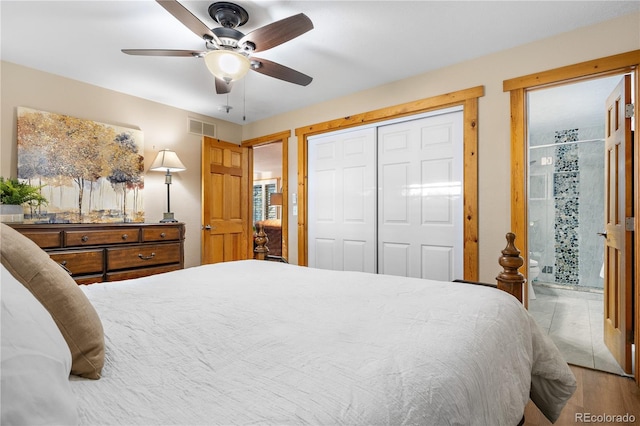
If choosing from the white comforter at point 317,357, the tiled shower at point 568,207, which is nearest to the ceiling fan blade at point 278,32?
the white comforter at point 317,357

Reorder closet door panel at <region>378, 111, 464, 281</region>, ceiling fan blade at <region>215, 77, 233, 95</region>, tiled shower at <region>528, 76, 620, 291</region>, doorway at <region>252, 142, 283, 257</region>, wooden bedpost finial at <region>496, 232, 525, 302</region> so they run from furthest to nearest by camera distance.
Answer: doorway at <region>252, 142, 283, 257</region> → tiled shower at <region>528, 76, 620, 291</region> → closet door panel at <region>378, 111, 464, 281</region> → ceiling fan blade at <region>215, 77, 233, 95</region> → wooden bedpost finial at <region>496, 232, 525, 302</region>

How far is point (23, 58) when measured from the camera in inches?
109

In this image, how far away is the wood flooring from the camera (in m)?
1.77

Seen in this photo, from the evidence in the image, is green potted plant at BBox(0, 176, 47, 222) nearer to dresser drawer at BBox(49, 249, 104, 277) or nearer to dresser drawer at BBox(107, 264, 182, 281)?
dresser drawer at BBox(49, 249, 104, 277)

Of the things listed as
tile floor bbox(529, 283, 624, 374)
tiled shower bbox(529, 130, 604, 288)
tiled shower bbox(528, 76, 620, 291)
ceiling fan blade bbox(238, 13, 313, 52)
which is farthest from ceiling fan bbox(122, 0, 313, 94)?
tiled shower bbox(529, 130, 604, 288)

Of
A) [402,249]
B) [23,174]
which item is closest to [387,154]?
[402,249]

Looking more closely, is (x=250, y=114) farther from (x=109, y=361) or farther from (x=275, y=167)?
(x=275, y=167)

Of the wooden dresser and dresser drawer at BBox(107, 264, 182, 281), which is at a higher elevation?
the wooden dresser

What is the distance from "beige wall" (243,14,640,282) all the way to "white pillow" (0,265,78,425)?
2950mm

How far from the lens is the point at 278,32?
1.92 meters

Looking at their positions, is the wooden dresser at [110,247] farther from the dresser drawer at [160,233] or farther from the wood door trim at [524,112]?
the wood door trim at [524,112]

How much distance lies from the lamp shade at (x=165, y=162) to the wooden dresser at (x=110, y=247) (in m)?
0.71

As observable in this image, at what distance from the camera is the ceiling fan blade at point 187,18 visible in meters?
1.67

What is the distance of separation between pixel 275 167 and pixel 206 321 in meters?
8.29
